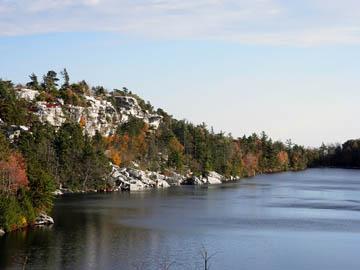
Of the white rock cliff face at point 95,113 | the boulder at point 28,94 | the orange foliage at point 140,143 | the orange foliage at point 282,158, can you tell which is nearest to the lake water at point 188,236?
the white rock cliff face at point 95,113

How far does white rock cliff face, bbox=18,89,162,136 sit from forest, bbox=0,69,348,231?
180 centimetres

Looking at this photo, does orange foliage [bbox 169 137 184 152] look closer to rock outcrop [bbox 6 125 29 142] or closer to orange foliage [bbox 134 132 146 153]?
orange foliage [bbox 134 132 146 153]

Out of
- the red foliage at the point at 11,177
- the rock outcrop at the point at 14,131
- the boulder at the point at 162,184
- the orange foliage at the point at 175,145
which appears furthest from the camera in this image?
the orange foliage at the point at 175,145

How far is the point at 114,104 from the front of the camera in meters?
130

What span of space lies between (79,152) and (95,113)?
26697 millimetres

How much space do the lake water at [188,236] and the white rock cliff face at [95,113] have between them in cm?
2965

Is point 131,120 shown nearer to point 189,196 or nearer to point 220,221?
point 189,196

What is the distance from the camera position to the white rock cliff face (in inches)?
4028

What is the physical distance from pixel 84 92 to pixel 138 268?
310 ft

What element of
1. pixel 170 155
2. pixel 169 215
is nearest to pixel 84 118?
pixel 170 155

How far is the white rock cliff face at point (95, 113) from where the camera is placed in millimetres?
102312

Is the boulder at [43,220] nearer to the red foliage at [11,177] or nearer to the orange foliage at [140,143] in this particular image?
the red foliage at [11,177]

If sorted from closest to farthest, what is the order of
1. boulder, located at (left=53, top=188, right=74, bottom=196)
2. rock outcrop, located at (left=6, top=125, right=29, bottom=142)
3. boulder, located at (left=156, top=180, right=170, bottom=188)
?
1. boulder, located at (left=53, top=188, right=74, bottom=196)
2. rock outcrop, located at (left=6, top=125, right=29, bottom=142)
3. boulder, located at (left=156, top=180, right=170, bottom=188)

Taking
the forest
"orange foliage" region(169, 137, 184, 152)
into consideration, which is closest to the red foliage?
the forest
